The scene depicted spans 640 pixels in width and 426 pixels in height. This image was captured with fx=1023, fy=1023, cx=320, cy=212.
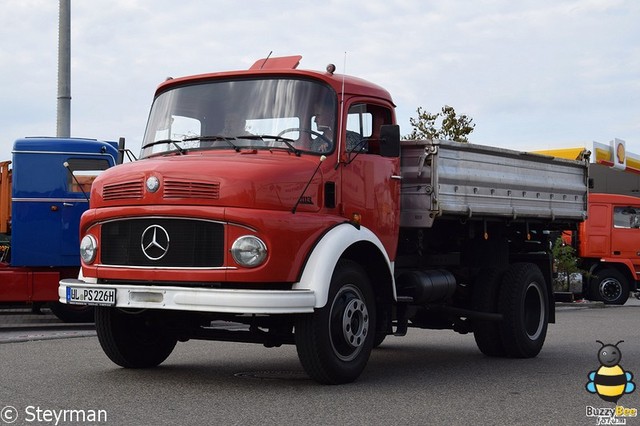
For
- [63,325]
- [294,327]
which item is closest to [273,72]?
[294,327]

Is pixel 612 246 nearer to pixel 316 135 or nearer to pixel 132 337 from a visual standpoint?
pixel 316 135

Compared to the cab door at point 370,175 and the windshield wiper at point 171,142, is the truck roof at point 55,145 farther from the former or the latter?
the cab door at point 370,175

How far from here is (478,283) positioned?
1127 cm

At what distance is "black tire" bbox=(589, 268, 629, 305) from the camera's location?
25.0 m

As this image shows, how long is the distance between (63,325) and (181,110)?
731 centimetres

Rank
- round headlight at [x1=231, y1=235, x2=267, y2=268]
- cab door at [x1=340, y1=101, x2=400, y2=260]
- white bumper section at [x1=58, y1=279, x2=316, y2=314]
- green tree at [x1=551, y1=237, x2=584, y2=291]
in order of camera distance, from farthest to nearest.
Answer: green tree at [x1=551, y1=237, x2=584, y2=291]
cab door at [x1=340, y1=101, x2=400, y2=260]
round headlight at [x1=231, y1=235, x2=267, y2=268]
white bumper section at [x1=58, y1=279, x2=316, y2=314]

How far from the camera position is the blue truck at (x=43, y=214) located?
14766mm

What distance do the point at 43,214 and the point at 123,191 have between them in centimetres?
701

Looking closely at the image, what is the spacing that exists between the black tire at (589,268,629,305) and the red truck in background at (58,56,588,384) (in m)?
15.1

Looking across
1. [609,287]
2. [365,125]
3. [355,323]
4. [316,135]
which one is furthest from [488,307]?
[609,287]

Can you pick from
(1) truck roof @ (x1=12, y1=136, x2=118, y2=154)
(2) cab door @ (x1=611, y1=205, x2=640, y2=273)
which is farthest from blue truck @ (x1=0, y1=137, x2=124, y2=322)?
(2) cab door @ (x1=611, y1=205, x2=640, y2=273)

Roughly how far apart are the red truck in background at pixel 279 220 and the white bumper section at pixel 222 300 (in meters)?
0.01

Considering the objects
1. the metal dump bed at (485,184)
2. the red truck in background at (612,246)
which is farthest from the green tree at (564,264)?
the metal dump bed at (485,184)

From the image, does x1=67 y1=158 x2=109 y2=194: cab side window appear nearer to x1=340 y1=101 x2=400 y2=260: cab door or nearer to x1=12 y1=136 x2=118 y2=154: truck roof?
x1=12 y1=136 x2=118 y2=154: truck roof
